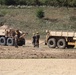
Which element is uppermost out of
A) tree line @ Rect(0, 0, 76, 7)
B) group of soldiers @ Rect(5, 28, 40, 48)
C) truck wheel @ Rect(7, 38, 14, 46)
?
tree line @ Rect(0, 0, 76, 7)

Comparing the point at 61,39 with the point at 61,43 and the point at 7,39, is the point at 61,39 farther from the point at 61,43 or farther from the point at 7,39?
the point at 7,39

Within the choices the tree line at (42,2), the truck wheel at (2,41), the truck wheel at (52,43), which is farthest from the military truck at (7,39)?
the tree line at (42,2)

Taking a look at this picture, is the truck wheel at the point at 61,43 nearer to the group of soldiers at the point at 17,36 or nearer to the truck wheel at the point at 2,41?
the group of soldiers at the point at 17,36

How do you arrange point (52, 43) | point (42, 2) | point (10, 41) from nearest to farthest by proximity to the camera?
point (52, 43) < point (10, 41) < point (42, 2)

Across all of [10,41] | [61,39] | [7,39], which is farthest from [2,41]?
[61,39]

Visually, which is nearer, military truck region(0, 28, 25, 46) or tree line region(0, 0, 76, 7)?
military truck region(0, 28, 25, 46)

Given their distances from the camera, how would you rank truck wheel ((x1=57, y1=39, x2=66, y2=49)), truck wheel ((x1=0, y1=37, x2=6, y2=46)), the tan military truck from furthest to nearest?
truck wheel ((x1=0, y1=37, x2=6, y2=46))
truck wheel ((x1=57, y1=39, x2=66, y2=49))
the tan military truck

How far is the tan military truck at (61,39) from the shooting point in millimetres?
36250

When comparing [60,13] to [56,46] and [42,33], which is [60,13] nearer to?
[42,33]

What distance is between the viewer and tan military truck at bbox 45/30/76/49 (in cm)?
3625

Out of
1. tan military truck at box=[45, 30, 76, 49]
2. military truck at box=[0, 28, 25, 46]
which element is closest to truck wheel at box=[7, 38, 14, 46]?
military truck at box=[0, 28, 25, 46]

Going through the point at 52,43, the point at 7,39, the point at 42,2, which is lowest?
the point at 52,43

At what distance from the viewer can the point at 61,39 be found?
1454 inches

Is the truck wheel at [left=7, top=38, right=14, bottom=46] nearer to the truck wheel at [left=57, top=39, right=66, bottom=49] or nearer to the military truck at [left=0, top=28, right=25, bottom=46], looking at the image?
the military truck at [left=0, top=28, right=25, bottom=46]
